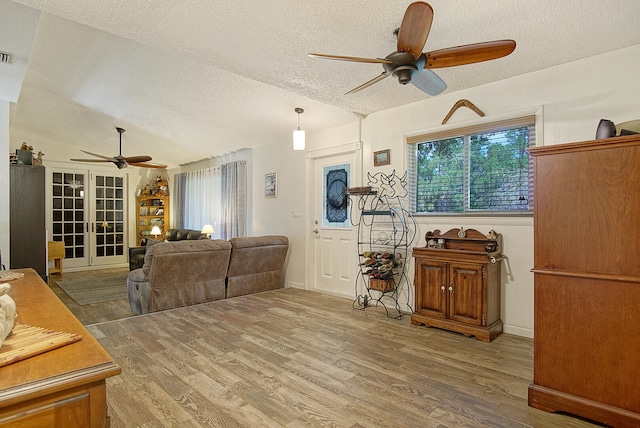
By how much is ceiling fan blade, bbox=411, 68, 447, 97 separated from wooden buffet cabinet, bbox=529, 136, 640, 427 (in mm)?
898

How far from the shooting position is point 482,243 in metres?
3.39

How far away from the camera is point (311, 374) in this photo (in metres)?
2.53

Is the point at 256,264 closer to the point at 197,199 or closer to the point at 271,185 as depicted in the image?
the point at 271,185

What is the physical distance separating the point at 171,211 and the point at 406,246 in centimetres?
684

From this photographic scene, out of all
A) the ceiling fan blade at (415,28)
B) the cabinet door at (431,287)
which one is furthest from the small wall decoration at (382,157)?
the ceiling fan blade at (415,28)

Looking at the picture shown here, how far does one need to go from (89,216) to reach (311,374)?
7.48 metres

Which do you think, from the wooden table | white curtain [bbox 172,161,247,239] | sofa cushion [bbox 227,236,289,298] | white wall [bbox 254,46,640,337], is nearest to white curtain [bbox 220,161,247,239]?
white curtain [bbox 172,161,247,239]

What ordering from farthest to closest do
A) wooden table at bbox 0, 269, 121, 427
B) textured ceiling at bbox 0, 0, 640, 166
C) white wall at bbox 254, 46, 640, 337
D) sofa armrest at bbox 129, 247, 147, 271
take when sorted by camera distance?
sofa armrest at bbox 129, 247, 147, 271 < white wall at bbox 254, 46, 640, 337 < textured ceiling at bbox 0, 0, 640, 166 < wooden table at bbox 0, 269, 121, 427

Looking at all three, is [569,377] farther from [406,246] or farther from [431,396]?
[406,246]

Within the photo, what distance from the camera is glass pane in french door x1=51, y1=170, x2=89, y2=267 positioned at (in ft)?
24.2

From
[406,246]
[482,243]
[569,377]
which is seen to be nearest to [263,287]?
[406,246]

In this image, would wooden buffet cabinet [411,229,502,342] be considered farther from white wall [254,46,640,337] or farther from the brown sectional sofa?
the brown sectional sofa

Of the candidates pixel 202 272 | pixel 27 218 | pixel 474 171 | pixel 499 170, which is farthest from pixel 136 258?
pixel 499 170

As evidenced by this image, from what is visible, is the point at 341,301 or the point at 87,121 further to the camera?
the point at 87,121
